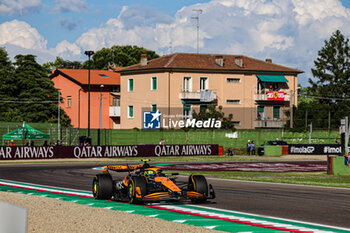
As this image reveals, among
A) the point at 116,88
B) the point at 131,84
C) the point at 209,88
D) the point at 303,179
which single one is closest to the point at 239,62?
the point at 209,88

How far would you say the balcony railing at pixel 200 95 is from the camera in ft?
238

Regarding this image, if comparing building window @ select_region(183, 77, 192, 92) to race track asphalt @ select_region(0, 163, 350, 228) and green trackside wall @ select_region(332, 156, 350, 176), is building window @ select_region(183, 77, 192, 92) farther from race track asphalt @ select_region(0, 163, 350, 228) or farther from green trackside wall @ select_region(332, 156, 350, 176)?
race track asphalt @ select_region(0, 163, 350, 228)

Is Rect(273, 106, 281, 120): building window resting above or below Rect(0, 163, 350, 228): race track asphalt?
above

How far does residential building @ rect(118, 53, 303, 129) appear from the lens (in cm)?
7256

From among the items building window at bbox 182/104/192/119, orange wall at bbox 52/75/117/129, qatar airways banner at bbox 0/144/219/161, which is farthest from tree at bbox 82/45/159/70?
qatar airways banner at bbox 0/144/219/161

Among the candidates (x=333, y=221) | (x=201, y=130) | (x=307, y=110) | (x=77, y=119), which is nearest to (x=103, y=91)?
(x=77, y=119)

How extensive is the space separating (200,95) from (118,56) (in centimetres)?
3630

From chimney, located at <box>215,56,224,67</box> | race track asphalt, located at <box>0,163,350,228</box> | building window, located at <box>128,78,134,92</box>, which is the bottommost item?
race track asphalt, located at <box>0,163,350,228</box>

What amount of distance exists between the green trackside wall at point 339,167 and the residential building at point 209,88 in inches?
1653

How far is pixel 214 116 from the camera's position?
233 ft

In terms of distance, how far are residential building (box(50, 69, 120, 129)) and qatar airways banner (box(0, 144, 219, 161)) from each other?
27.6 meters

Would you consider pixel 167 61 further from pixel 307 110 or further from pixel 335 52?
pixel 335 52

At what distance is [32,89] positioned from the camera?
8169 centimetres

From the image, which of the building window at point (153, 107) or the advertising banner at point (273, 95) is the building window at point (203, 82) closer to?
the building window at point (153, 107)
